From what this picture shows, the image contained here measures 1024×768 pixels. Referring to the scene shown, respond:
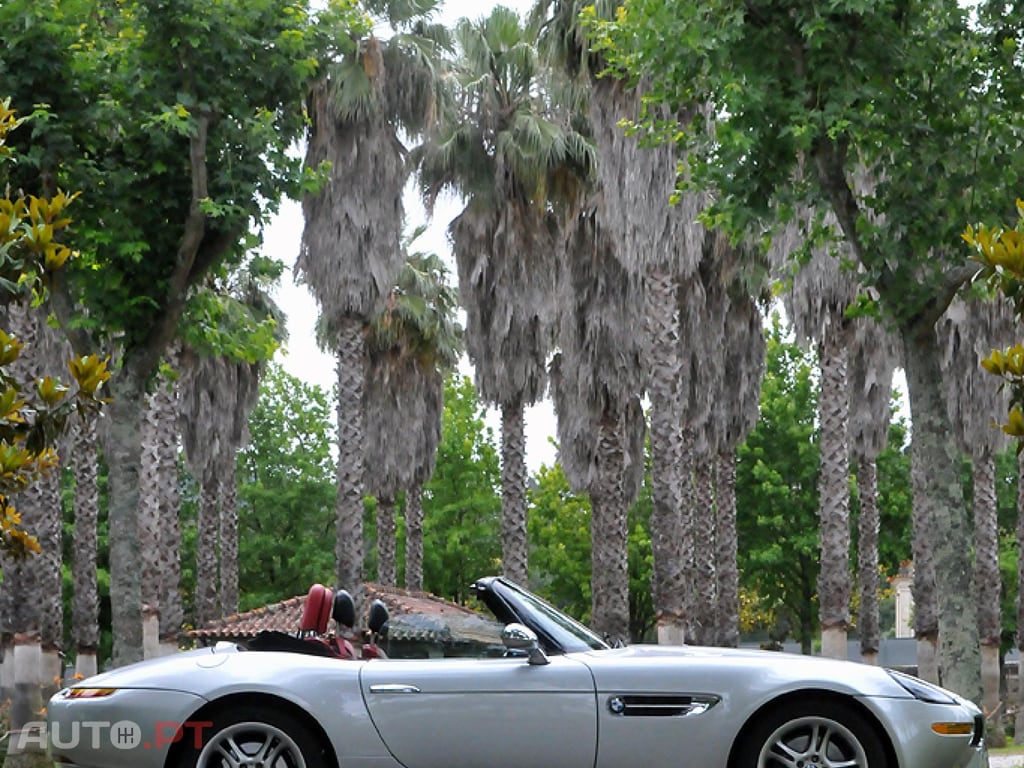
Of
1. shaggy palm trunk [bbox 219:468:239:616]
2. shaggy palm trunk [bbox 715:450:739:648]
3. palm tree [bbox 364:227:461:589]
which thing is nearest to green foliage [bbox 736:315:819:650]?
shaggy palm trunk [bbox 715:450:739:648]

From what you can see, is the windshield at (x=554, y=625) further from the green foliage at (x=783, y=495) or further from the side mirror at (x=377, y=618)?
the green foliage at (x=783, y=495)

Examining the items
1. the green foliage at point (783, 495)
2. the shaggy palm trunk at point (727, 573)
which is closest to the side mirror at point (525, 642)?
the shaggy palm trunk at point (727, 573)

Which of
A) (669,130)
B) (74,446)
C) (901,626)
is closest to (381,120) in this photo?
(74,446)

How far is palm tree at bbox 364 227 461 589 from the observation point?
38969 millimetres

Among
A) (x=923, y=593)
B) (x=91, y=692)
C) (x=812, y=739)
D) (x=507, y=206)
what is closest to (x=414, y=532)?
(x=507, y=206)

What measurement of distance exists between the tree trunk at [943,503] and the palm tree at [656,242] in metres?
13.4

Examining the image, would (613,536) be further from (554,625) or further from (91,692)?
(91,692)

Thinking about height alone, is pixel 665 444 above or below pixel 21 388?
above

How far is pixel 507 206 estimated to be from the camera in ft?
100

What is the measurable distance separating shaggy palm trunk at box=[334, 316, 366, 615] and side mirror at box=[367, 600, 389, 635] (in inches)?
847

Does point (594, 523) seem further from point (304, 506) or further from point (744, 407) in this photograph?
point (304, 506)

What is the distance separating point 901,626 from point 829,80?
89.6 metres

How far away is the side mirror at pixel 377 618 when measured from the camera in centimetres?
750

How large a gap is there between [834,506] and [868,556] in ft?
26.7
